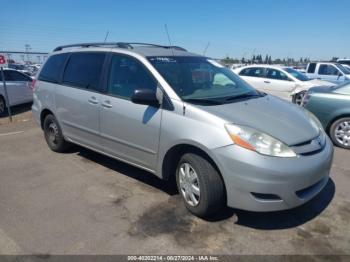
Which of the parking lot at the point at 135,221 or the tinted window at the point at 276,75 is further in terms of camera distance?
the tinted window at the point at 276,75

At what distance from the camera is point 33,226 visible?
3.26 metres

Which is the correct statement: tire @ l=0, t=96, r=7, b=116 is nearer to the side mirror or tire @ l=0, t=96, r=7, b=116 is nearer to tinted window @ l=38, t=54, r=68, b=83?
tinted window @ l=38, t=54, r=68, b=83

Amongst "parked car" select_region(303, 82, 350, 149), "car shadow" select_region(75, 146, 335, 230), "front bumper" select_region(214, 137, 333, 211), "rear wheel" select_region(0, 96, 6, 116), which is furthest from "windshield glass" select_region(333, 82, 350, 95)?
"rear wheel" select_region(0, 96, 6, 116)

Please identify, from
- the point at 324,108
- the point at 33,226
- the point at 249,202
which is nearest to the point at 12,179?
the point at 33,226

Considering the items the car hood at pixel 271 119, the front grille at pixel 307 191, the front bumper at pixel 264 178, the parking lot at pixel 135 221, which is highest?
the car hood at pixel 271 119

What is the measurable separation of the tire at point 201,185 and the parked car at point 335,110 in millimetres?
4001

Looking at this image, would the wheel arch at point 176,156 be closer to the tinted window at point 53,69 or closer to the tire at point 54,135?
the tire at point 54,135

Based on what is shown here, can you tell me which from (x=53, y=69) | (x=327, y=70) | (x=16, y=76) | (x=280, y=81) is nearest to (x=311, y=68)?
(x=327, y=70)

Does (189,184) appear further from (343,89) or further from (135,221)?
(343,89)

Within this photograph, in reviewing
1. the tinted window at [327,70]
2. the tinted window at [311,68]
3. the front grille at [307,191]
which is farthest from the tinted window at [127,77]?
the tinted window at [311,68]

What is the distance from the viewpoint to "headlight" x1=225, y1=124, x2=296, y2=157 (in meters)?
2.88

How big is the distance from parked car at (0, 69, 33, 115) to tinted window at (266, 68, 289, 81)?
30.3 feet

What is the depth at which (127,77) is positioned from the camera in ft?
13.1

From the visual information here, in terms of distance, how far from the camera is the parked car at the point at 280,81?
35.9 ft
